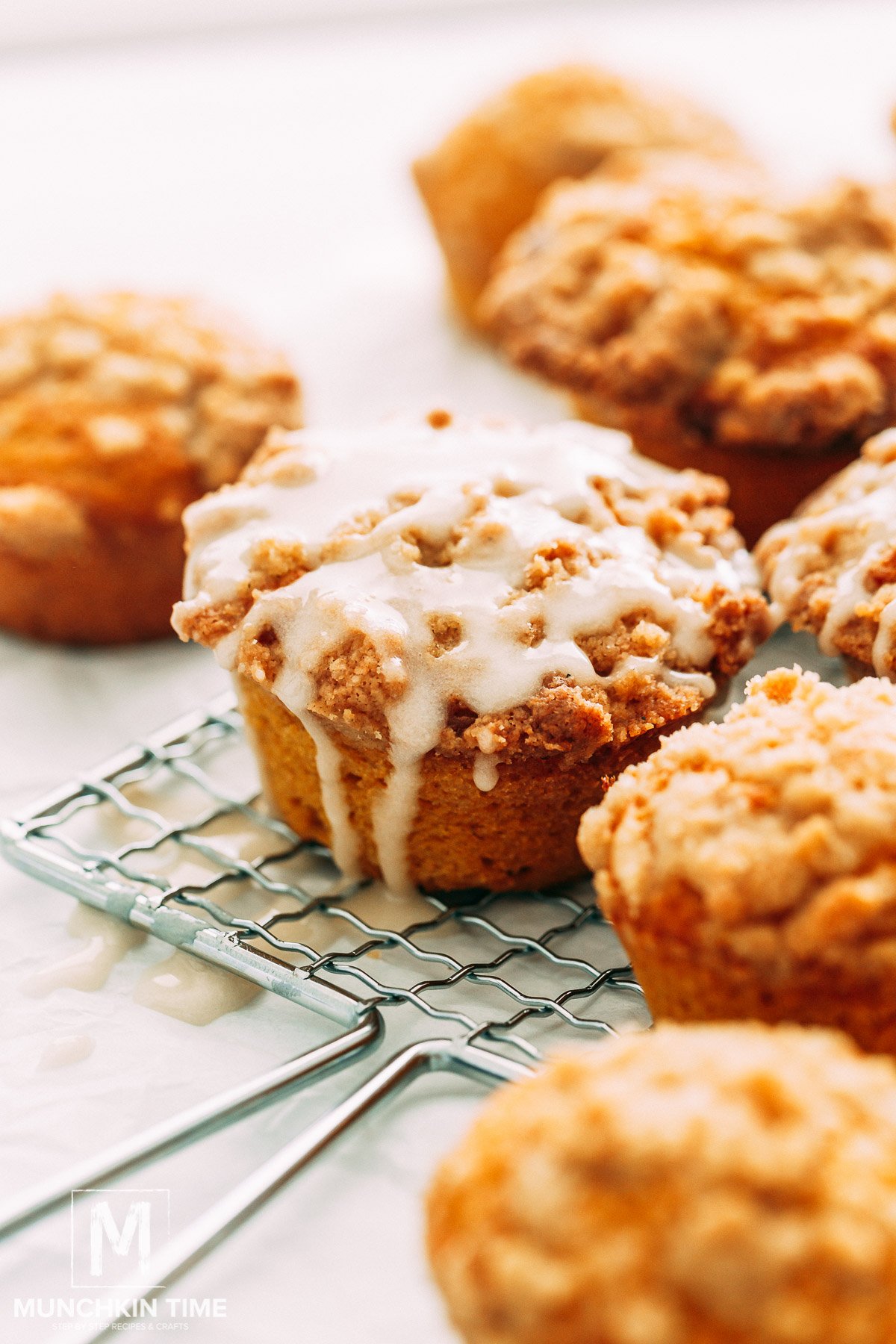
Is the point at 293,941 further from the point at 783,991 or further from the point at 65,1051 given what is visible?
the point at 783,991

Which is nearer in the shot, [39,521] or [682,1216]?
[682,1216]

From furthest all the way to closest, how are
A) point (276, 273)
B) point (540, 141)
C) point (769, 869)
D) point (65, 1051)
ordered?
point (276, 273) < point (540, 141) < point (65, 1051) < point (769, 869)

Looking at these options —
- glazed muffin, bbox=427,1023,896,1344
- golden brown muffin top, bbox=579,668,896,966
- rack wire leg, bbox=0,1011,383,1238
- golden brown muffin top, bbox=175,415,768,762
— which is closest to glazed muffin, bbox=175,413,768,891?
golden brown muffin top, bbox=175,415,768,762

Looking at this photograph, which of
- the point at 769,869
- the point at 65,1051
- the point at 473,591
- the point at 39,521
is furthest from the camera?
the point at 39,521

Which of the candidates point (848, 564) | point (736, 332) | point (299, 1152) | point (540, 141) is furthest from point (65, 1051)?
point (540, 141)

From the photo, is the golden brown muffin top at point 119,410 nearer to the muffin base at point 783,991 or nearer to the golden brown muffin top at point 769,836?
the golden brown muffin top at point 769,836

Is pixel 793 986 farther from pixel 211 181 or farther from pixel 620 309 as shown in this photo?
pixel 211 181

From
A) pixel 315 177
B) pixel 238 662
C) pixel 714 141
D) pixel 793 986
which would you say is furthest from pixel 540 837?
pixel 315 177
